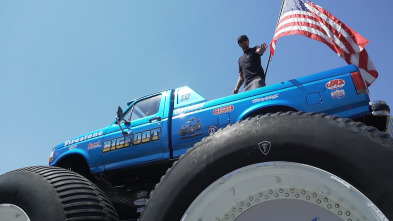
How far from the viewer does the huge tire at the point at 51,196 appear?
1697 millimetres

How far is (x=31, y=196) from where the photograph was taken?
181 cm

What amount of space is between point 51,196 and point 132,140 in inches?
122

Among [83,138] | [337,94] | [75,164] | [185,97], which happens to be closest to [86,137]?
[83,138]

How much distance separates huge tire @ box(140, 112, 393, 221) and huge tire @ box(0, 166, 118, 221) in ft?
2.23

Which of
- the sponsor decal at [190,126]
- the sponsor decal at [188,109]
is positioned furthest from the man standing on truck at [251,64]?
the sponsor decal at [190,126]

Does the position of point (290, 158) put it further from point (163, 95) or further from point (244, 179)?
point (163, 95)

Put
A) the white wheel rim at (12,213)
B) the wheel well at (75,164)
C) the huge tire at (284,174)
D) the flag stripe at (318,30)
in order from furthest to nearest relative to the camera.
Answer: the flag stripe at (318,30) < the wheel well at (75,164) < the white wheel rim at (12,213) < the huge tire at (284,174)

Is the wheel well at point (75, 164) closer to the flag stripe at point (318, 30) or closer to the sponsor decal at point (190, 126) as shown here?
the sponsor decal at point (190, 126)

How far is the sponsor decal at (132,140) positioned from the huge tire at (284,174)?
3385mm

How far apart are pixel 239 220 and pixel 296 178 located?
0.94ft

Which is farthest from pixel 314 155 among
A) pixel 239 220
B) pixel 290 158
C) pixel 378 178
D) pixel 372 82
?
pixel 372 82

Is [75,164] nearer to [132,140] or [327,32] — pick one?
[132,140]

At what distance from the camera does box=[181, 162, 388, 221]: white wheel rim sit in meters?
0.98

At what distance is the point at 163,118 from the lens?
487 cm
